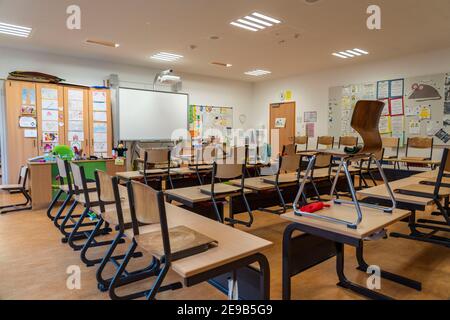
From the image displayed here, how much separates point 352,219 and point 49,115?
20.2 ft

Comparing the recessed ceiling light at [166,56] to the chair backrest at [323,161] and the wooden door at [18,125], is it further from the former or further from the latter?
the chair backrest at [323,161]

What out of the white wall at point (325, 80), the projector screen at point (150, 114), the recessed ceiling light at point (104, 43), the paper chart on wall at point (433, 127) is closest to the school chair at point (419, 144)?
the paper chart on wall at point (433, 127)

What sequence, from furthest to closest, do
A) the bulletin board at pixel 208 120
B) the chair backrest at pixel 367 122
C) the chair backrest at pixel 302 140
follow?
1. the bulletin board at pixel 208 120
2. the chair backrest at pixel 302 140
3. the chair backrest at pixel 367 122

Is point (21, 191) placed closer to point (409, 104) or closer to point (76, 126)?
point (76, 126)

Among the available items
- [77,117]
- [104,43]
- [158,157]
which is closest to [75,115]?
[77,117]

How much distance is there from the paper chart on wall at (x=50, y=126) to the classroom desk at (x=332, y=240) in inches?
226

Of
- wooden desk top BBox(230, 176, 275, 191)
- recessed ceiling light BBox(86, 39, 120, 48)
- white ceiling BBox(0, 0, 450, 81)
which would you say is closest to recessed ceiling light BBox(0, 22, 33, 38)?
white ceiling BBox(0, 0, 450, 81)

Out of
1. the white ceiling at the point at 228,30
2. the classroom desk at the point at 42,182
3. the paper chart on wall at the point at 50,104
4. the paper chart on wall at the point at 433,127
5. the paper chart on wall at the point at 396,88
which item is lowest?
the classroom desk at the point at 42,182

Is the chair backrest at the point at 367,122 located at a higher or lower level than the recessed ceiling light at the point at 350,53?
lower

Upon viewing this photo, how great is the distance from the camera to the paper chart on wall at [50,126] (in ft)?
19.6

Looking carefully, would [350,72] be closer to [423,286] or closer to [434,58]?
[434,58]

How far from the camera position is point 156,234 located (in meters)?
1.61

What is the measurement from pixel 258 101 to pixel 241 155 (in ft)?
20.7

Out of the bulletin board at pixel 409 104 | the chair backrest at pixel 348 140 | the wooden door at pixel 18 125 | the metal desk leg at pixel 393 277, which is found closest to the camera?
the metal desk leg at pixel 393 277
